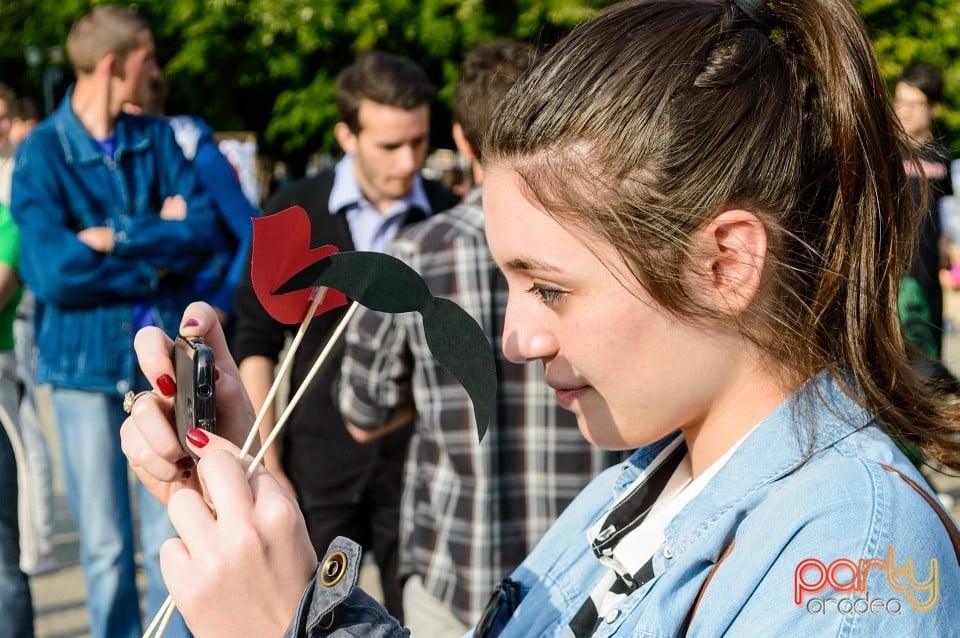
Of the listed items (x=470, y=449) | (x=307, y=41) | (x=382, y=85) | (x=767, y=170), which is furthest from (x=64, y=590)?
(x=307, y=41)

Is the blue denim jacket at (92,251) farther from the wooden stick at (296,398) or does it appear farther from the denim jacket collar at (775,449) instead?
the denim jacket collar at (775,449)

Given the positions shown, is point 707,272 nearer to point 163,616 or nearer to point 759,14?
point 759,14

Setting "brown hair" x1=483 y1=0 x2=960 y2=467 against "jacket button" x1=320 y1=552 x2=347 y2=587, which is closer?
"jacket button" x1=320 y1=552 x2=347 y2=587

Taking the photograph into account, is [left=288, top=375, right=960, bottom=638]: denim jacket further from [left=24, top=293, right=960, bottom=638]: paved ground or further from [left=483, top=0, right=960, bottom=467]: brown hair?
[left=24, top=293, right=960, bottom=638]: paved ground

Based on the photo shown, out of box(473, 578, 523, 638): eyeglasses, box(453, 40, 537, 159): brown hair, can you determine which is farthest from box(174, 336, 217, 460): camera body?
box(453, 40, 537, 159): brown hair

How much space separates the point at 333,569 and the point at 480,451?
1715 mm

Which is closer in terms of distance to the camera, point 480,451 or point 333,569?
point 333,569

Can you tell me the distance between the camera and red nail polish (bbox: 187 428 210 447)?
1.35m

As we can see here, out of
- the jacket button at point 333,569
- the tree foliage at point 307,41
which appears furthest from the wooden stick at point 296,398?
the tree foliage at point 307,41

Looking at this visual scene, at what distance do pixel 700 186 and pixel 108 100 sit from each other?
10.3 ft

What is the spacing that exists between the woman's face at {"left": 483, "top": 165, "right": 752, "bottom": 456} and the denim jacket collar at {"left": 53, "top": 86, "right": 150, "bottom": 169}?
2.82 m

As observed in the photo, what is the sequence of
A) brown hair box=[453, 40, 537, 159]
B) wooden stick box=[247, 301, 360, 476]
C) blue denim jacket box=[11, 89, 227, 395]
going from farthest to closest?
blue denim jacket box=[11, 89, 227, 395] < brown hair box=[453, 40, 537, 159] < wooden stick box=[247, 301, 360, 476]

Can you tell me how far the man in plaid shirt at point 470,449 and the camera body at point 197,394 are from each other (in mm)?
1511

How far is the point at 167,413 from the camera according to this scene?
1.54m
